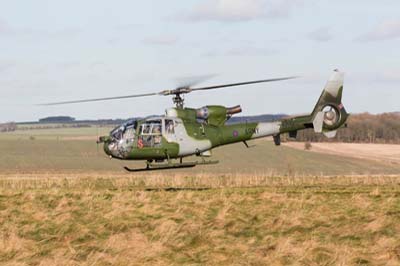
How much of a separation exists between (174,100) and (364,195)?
10.2 meters

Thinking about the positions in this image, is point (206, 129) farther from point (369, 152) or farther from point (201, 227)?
point (369, 152)

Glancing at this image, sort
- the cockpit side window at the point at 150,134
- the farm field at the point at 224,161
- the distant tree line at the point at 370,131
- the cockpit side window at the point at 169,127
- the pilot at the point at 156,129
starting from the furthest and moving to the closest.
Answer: the distant tree line at the point at 370,131 → the farm field at the point at 224,161 → the cockpit side window at the point at 169,127 → the pilot at the point at 156,129 → the cockpit side window at the point at 150,134

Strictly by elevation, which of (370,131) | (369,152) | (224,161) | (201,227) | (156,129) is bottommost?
(201,227)

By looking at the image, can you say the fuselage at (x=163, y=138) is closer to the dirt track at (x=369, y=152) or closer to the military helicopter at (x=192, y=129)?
the military helicopter at (x=192, y=129)

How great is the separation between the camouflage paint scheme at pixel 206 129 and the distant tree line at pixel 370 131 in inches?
2989

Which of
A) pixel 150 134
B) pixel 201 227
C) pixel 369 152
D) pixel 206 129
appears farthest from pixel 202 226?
pixel 369 152

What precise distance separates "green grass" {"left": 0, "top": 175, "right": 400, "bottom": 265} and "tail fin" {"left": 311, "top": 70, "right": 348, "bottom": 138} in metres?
7.61

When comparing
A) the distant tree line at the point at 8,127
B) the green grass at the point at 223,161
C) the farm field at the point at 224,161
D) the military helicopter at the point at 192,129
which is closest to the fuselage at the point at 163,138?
the military helicopter at the point at 192,129

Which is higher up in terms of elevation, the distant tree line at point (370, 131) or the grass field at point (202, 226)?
the distant tree line at point (370, 131)

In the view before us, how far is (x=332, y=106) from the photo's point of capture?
34.4 m

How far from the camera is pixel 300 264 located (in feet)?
47.6

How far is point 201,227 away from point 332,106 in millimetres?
17323

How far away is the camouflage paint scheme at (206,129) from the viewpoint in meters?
30.9

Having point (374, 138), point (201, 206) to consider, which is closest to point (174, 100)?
point (201, 206)
